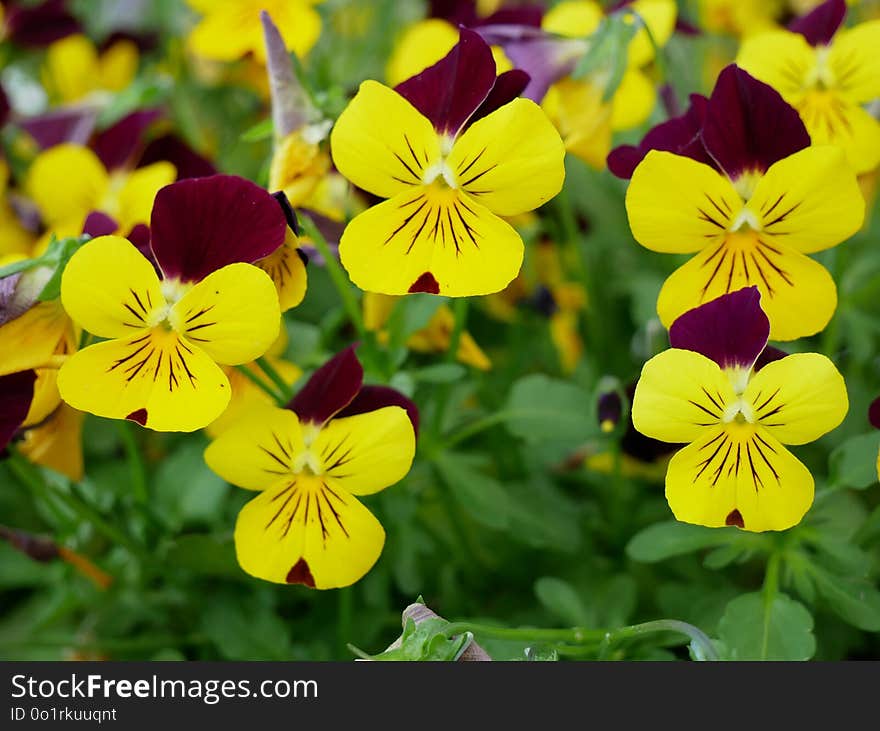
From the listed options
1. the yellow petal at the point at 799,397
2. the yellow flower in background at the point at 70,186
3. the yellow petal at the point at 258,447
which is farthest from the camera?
the yellow flower in background at the point at 70,186

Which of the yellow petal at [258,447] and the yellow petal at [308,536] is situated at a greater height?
the yellow petal at [258,447]

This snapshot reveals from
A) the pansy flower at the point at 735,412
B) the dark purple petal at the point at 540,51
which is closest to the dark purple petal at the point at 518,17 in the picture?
the dark purple petal at the point at 540,51

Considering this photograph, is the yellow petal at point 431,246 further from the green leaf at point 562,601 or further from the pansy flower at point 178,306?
the green leaf at point 562,601

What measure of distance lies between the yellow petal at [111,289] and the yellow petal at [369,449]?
189 millimetres

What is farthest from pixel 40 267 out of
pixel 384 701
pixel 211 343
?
pixel 384 701

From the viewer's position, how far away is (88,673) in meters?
0.96

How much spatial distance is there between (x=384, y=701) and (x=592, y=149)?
0.62 m

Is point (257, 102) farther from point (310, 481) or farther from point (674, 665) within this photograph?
point (674, 665)

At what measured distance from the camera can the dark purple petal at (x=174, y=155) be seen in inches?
54.4

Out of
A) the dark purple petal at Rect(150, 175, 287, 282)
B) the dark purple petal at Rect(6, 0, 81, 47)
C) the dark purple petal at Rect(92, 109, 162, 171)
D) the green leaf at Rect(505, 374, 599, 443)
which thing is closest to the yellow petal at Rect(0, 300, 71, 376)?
the dark purple petal at Rect(150, 175, 287, 282)

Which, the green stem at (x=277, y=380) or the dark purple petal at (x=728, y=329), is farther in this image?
the green stem at (x=277, y=380)

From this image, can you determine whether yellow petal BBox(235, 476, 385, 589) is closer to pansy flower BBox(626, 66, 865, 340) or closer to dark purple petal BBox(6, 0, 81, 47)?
pansy flower BBox(626, 66, 865, 340)

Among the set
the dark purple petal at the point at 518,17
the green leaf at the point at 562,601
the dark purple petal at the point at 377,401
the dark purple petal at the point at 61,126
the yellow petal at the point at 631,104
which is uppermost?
the dark purple petal at the point at 61,126

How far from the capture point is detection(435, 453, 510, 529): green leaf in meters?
1.19
